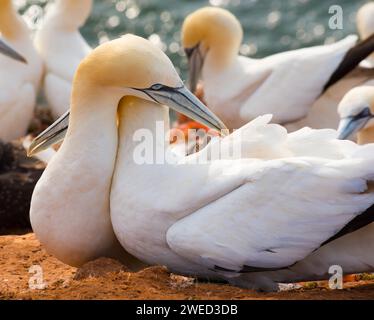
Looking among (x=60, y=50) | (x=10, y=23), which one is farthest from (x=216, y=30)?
(x=10, y=23)

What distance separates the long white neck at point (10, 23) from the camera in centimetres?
1093

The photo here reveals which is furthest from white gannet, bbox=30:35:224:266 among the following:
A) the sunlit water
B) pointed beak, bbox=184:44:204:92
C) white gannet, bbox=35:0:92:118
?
the sunlit water

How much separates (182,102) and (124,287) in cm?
109

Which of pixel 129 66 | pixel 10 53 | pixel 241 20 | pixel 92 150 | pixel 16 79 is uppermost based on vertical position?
pixel 241 20

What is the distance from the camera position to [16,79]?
10.5 metres

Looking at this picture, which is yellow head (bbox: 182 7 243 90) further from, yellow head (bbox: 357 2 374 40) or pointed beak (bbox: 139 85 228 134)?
pointed beak (bbox: 139 85 228 134)

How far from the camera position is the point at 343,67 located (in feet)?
31.1

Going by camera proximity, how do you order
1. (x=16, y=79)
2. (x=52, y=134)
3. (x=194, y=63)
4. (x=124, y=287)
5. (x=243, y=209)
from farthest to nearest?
(x=194, y=63) → (x=16, y=79) → (x=52, y=134) → (x=243, y=209) → (x=124, y=287)

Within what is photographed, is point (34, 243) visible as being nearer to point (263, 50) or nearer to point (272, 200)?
point (272, 200)

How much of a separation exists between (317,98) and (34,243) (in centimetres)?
369

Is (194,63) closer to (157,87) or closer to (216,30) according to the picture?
(216,30)

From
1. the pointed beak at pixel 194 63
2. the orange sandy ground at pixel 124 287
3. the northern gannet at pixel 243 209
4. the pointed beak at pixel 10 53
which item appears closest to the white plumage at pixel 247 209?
the northern gannet at pixel 243 209

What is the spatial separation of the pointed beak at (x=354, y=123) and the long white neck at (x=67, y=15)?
157 inches
